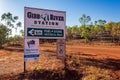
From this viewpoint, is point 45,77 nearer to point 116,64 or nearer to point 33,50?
point 33,50

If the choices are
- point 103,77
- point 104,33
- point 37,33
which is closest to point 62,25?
point 37,33

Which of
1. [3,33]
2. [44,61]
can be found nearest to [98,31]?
[3,33]

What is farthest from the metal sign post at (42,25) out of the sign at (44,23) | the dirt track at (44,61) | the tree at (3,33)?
the tree at (3,33)

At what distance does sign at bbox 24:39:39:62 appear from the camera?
10.9 m

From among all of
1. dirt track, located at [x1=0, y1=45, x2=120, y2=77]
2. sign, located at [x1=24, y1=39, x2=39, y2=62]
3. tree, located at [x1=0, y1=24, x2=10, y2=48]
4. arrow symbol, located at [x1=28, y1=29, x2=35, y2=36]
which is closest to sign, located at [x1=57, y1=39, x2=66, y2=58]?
dirt track, located at [x1=0, y1=45, x2=120, y2=77]

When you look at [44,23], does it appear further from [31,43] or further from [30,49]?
[30,49]

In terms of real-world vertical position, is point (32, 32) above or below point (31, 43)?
above

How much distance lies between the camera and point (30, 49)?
11.0 m

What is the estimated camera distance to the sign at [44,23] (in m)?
10.8

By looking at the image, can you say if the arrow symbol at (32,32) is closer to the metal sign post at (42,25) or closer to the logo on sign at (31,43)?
the metal sign post at (42,25)

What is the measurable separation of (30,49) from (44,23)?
1.36 metres

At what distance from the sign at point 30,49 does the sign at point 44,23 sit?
27 centimetres

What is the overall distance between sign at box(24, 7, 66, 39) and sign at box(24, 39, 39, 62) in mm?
267

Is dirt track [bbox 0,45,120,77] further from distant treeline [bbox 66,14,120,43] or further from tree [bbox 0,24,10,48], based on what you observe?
distant treeline [bbox 66,14,120,43]
